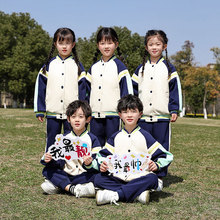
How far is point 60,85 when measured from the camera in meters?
4.95

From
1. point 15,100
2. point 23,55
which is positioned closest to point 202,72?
point 23,55

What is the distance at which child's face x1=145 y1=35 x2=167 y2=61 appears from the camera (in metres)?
4.91

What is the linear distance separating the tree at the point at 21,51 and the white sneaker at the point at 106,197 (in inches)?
1469

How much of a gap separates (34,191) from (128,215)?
1572mm

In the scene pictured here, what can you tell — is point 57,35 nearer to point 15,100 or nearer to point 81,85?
point 81,85

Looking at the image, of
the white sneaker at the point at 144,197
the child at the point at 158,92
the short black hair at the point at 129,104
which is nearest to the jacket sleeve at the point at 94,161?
the short black hair at the point at 129,104

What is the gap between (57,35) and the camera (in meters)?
4.92

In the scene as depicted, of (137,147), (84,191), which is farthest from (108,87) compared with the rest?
(84,191)

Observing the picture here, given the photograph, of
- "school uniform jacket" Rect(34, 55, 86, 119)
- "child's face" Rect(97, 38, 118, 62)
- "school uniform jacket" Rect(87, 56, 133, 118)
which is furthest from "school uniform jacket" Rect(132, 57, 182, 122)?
"school uniform jacket" Rect(34, 55, 86, 119)

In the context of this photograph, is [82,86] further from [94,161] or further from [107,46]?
[94,161]

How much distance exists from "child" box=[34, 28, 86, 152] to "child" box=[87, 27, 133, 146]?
0.24 metres

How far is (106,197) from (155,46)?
238cm

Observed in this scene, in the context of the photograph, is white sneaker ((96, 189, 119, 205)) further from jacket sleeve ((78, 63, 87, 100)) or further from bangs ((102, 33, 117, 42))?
bangs ((102, 33, 117, 42))

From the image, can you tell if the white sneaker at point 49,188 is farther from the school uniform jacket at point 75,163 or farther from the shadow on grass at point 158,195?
the shadow on grass at point 158,195
